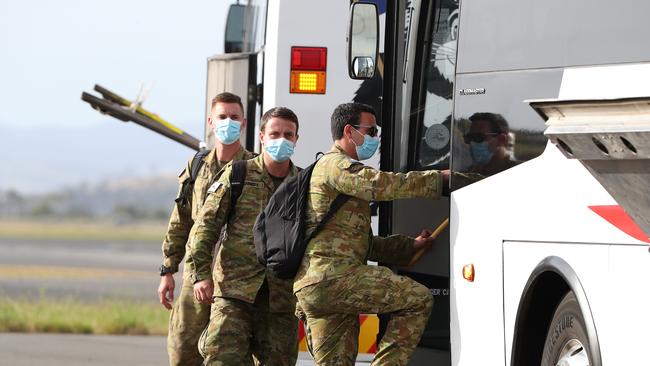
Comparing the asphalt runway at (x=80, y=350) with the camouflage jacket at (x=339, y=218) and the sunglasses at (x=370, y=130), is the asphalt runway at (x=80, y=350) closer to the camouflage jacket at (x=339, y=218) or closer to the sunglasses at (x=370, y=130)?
the camouflage jacket at (x=339, y=218)

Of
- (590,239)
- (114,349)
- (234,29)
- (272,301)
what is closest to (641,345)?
(590,239)

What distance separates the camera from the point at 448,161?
796 cm

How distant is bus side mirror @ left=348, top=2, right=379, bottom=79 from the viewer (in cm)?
A: 804

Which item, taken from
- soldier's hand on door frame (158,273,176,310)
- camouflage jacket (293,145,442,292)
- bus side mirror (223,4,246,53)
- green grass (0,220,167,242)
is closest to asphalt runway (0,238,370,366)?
soldier's hand on door frame (158,273,176,310)

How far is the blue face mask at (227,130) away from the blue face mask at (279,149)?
0.42m

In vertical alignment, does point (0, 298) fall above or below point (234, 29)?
below

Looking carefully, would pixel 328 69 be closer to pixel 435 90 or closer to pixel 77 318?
pixel 435 90

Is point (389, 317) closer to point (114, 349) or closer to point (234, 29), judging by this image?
point (234, 29)

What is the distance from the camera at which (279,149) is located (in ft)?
26.9

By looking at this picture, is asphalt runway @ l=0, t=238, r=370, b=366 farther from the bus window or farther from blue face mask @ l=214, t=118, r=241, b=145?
the bus window

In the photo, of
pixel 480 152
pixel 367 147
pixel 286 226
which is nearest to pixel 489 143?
pixel 480 152

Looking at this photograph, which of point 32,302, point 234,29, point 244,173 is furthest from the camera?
point 32,302

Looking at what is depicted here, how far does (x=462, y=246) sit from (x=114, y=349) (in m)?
8.29

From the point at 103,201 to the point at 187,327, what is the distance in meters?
111
